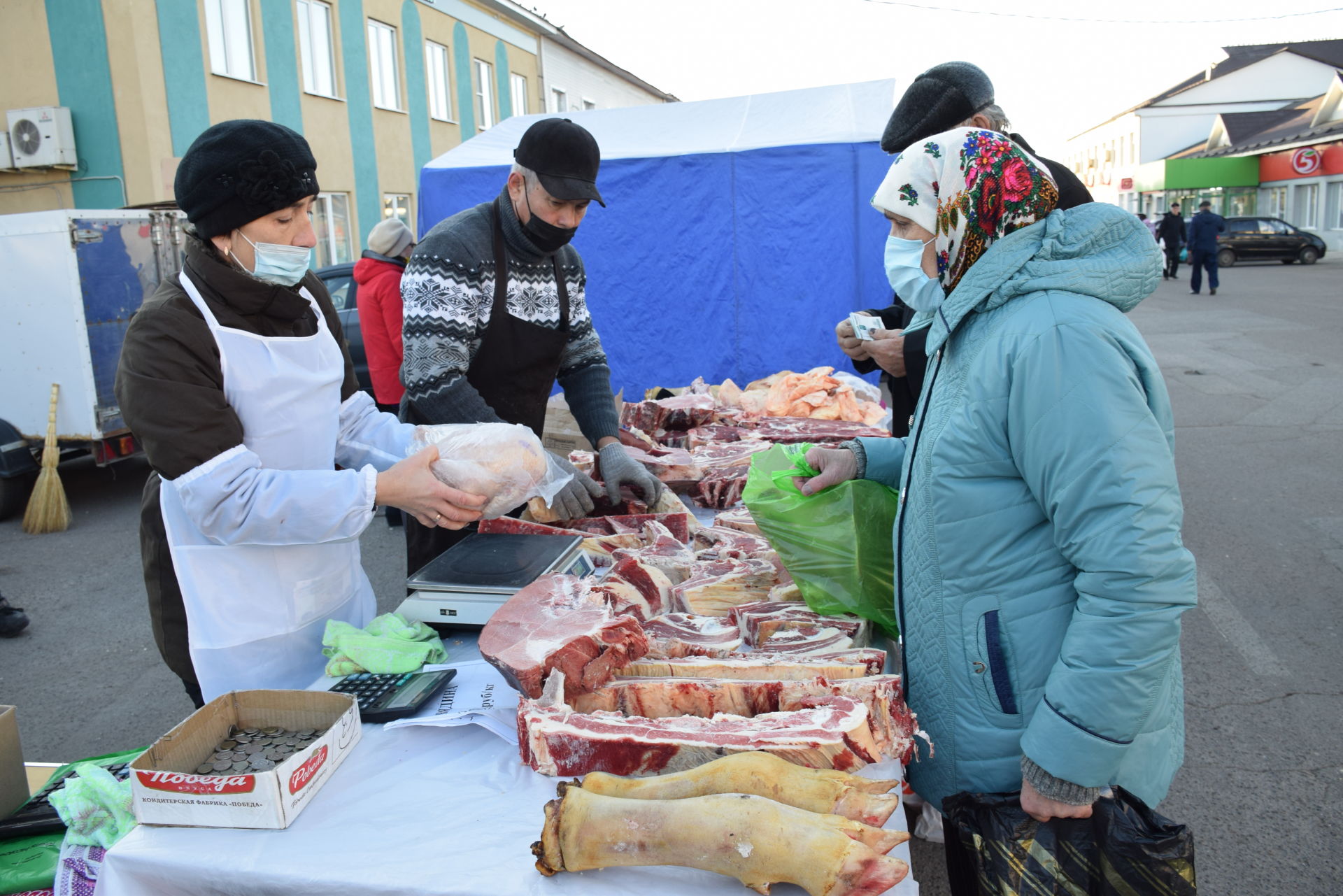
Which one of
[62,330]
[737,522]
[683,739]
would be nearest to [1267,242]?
[62,330]

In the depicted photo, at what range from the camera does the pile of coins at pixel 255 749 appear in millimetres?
1800


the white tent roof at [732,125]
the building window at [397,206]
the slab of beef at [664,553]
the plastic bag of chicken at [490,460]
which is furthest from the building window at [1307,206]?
the plastic bag of chicken at [490,460]

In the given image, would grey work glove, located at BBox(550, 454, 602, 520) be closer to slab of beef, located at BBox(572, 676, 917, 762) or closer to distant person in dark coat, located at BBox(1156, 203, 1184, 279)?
slab of beef, located at BBox(572, 676, 917, 762)

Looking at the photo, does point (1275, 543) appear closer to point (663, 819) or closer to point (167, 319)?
point (663, 819)

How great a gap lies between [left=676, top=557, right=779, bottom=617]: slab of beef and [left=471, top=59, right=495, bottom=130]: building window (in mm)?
22869

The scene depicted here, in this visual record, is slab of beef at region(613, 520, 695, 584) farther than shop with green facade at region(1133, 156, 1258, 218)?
No

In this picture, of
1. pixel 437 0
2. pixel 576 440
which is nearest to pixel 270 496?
pixel 576 440

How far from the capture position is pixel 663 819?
4.96ft

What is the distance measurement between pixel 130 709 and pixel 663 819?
413cm

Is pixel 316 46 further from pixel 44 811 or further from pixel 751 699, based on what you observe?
pixel 751 699

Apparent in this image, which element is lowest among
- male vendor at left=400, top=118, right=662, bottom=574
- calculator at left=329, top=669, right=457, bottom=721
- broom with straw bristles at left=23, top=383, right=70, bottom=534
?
broom with straw bristles at left=23, top=383, right=70, bottom=534

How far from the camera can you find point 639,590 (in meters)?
2.45

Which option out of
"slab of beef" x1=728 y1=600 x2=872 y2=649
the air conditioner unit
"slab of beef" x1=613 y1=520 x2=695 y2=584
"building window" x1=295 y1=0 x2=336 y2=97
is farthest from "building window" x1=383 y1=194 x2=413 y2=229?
"slab of beef" x1=728 y1=600 x2=872 y2=649

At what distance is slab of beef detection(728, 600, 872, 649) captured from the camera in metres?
2.24
